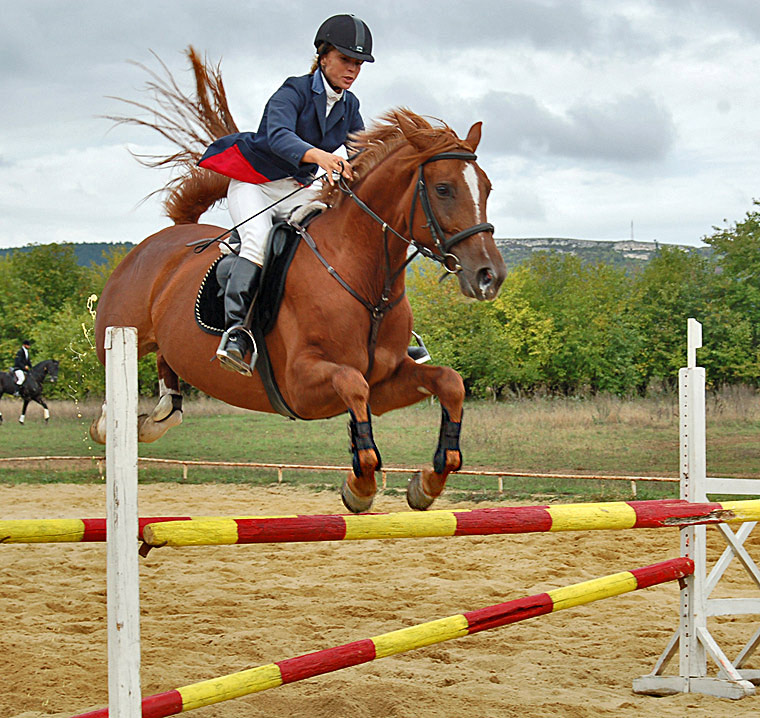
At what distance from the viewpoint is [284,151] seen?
329 cm

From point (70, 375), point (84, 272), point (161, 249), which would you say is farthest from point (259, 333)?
point (84, 272)

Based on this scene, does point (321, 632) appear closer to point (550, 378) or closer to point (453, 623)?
point (453, 623)

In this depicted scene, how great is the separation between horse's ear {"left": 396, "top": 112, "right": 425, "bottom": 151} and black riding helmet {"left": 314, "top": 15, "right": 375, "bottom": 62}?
293mm

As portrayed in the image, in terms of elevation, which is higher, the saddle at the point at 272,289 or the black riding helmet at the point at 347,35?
the black riding helmet at the point at 347,35

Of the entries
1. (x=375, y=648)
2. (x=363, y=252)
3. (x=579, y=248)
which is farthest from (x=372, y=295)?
(x=579, y=248)

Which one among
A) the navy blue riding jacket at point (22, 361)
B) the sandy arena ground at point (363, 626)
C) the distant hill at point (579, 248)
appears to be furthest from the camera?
the distant hill at point (579, 248)

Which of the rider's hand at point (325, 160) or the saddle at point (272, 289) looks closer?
the rider's hand at point (325, 160)

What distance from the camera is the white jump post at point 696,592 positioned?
13.7ft

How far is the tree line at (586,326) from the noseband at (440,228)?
472 inches

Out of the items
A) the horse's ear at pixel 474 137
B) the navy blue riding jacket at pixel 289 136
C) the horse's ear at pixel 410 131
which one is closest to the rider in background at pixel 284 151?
the navy blue riding jacket at pixel 289 136

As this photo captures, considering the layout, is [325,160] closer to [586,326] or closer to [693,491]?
[693,491]

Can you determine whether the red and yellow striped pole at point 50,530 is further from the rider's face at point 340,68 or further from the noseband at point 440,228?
the rider's face at point 340,68

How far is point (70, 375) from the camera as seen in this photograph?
18141 mm

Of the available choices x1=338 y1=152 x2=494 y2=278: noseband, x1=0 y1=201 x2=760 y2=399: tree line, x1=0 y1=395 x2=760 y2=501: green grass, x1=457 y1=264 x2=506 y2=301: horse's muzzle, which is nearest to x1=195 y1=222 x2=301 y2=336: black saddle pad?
x1=338 y1=152 x2=494 y2=278: noseband
